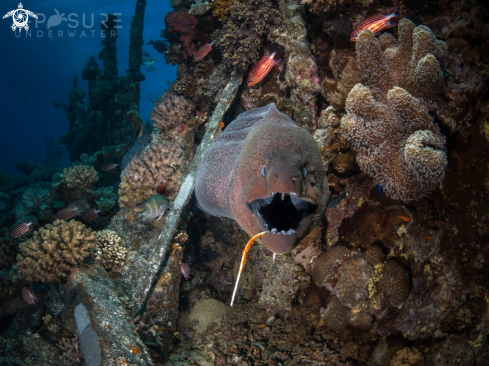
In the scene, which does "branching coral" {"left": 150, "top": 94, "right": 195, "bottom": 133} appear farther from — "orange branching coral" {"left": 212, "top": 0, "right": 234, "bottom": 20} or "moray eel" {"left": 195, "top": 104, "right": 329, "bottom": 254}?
"moray eel" {"left": 195, "top": 104, "right": 329, "bottom": 254}

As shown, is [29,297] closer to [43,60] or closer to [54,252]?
[54,252]

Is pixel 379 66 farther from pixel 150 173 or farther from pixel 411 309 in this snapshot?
pixel 150 173

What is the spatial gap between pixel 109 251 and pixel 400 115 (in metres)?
4.69

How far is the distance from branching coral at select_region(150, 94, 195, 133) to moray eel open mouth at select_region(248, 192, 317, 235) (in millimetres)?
4490

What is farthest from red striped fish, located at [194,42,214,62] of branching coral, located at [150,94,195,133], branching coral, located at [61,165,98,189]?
branching coral, located at [61,165,98,189]

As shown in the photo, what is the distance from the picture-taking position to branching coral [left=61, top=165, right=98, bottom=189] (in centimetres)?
595

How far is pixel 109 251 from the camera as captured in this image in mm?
3908

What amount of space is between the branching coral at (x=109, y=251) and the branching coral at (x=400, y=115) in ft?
13.1

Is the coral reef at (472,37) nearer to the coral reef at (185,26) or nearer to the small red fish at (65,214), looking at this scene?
the coral reef at (185,26)

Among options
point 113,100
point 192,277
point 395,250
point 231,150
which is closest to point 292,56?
point 231,150

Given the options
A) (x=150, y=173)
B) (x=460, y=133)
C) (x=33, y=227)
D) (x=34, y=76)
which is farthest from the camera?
(x=34, y=76)

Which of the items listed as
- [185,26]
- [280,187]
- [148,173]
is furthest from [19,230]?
[185,26]

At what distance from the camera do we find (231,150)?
9.23 ft

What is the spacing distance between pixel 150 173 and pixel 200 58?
3.11 metres
